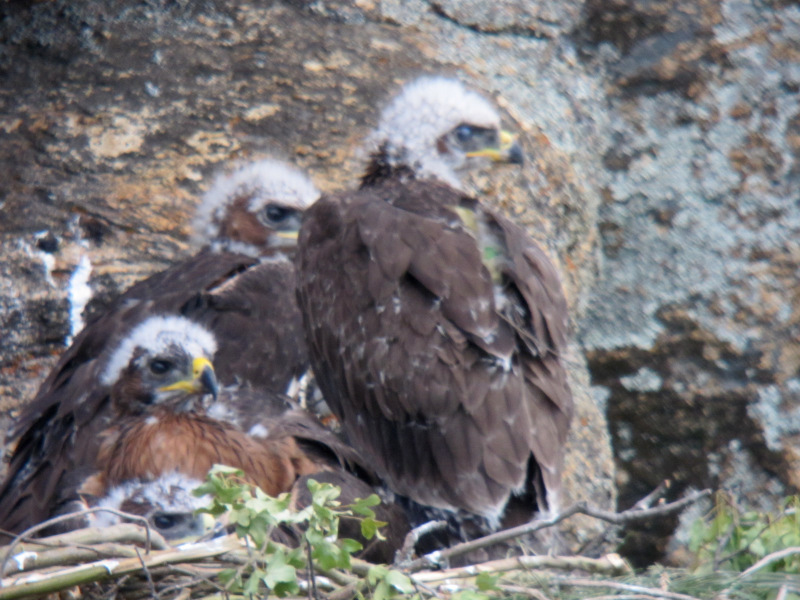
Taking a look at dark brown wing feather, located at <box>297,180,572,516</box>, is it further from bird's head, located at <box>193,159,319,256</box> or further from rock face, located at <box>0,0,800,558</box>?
rock face, located at <box>0,0,800,558</box>

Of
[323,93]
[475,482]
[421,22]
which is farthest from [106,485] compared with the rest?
[421,22]

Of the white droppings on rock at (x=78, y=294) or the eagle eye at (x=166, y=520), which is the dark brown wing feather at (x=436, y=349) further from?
the white droppings on rock at (x=78, y=294)

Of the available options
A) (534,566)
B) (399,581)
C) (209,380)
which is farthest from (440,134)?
(399,581)

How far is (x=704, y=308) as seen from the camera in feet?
15.6

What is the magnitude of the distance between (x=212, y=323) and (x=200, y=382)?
0.54 meters

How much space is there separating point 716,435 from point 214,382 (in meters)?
2.43

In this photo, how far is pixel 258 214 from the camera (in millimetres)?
4293

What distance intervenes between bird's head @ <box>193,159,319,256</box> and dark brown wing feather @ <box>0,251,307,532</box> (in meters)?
0.14

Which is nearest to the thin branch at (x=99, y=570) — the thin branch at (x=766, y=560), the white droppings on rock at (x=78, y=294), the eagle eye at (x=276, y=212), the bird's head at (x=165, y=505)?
the bird's head at (x=165, y=505)

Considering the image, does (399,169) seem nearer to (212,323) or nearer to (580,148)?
(212,323)

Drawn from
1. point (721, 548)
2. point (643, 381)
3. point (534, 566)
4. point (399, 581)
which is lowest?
point (643, 381)

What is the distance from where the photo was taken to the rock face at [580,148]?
15.1 ft

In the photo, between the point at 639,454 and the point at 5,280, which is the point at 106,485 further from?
the point at 639,454

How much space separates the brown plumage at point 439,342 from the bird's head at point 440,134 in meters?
0.24
